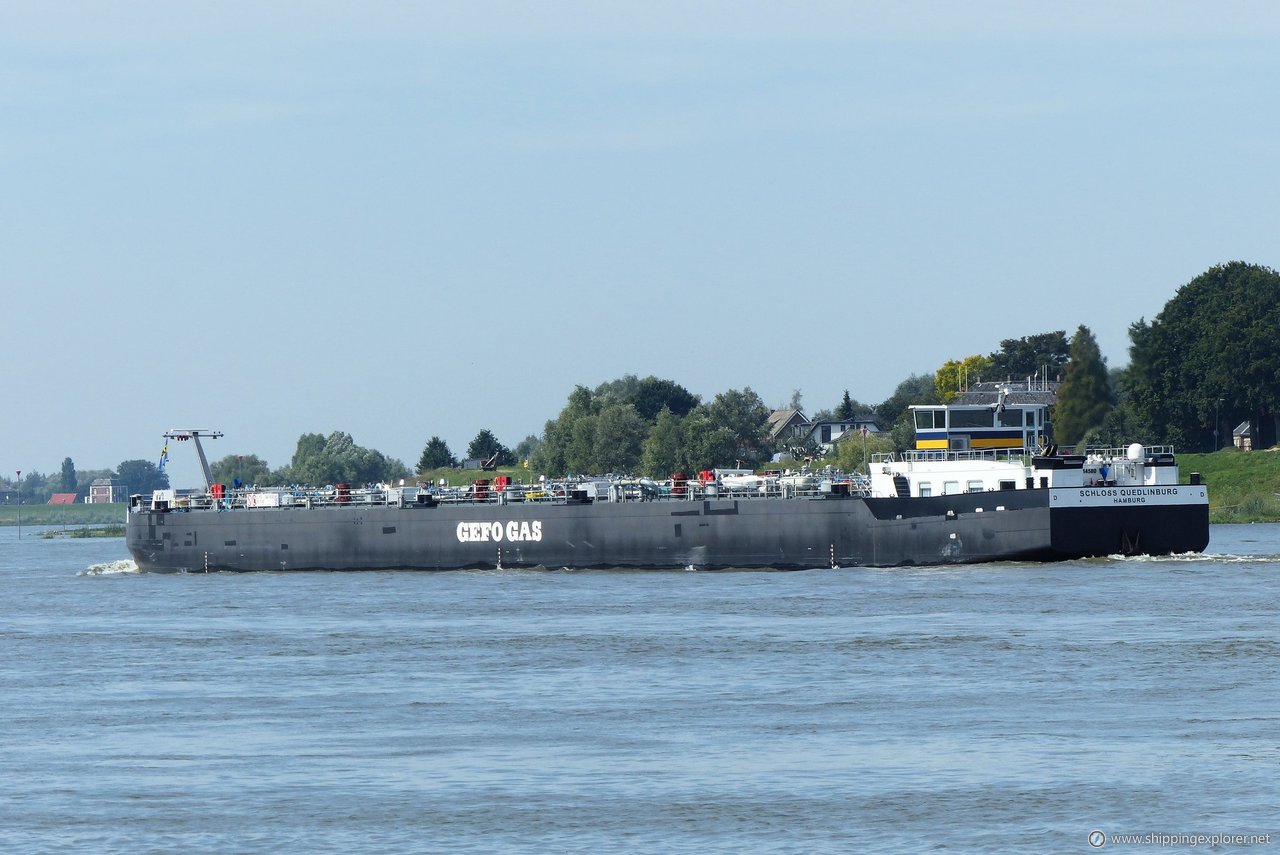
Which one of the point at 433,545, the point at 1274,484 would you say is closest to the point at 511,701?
the point at 433,545

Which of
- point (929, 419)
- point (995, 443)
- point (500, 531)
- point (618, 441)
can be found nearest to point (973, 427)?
point (995, 443)

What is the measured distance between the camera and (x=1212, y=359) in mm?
113562

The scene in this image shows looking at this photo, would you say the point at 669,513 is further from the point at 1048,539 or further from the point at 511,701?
the point at 511,701

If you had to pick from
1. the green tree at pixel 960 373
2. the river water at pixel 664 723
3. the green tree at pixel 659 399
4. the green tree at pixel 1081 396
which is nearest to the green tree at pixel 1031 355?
the green tree at pixel 960 373

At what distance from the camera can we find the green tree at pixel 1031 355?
157000 millimetres

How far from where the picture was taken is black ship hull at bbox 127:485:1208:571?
169ft

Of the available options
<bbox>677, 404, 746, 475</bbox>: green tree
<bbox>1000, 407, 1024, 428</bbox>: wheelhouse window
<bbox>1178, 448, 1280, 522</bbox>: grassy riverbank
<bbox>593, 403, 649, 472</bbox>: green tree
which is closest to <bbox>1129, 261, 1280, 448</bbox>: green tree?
<bbox>1178, 448, 1280, 522</bbox>: grassy riverbank

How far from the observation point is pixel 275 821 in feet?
65.6

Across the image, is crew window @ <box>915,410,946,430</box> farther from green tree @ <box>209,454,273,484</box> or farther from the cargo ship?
green tree @ <box>209,454,273,484</box>

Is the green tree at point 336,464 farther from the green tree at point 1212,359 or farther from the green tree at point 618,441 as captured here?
the green tree at point 1212,359

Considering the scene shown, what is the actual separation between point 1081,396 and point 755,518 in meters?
23.9

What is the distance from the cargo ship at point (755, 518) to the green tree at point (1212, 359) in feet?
180

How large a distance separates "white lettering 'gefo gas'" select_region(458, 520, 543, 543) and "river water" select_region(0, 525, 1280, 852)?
44.2 feet

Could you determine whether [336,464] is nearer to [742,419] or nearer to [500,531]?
[742,419]
